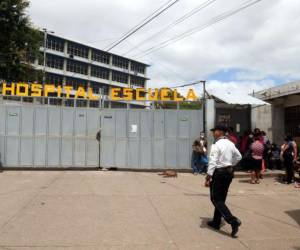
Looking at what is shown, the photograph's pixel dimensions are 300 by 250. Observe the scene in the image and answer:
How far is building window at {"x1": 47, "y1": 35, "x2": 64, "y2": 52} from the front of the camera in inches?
2805

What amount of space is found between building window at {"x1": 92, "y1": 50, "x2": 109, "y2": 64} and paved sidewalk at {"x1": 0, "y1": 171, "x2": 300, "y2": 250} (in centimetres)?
7119

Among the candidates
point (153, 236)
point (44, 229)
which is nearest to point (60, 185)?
point (44, 229)

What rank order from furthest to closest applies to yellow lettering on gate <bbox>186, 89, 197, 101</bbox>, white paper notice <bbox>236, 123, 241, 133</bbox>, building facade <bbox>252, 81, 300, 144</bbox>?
building facade <bbox>252, 81, 300, 144</bbox>
white paper notice <bbox>236, 123, 241, 133</bbox>
yellow lettering on gate <bbox>186, 89, 197, 101</bbox>

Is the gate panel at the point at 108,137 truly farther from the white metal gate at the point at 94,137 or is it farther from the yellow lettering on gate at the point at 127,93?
the yellow lettering on gate at the point at 127,93

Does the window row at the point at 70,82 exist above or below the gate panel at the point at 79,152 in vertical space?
above

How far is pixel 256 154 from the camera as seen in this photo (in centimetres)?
1235

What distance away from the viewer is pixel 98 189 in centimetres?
1062

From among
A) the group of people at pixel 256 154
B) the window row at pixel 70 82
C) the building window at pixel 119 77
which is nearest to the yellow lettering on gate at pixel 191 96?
the group of people at pixel 256 154

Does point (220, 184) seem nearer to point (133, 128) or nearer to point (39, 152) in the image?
point (133, 128)

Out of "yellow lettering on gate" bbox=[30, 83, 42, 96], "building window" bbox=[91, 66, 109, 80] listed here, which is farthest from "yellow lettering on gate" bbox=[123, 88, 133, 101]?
"building window" bbox=[91, 66, 109, 80]

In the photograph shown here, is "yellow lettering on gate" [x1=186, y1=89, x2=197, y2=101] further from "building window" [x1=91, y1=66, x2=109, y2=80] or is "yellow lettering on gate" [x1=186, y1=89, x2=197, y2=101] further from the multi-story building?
"building window" [x1=91, y1=66, x2=109, y2=80]

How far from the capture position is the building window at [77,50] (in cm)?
7594

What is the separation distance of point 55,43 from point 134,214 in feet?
226

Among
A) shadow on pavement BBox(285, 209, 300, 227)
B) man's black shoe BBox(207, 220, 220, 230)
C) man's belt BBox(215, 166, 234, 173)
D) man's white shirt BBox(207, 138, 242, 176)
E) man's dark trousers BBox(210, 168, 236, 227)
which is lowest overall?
shadow on pavement BBox(285, 209, 300, 227)
